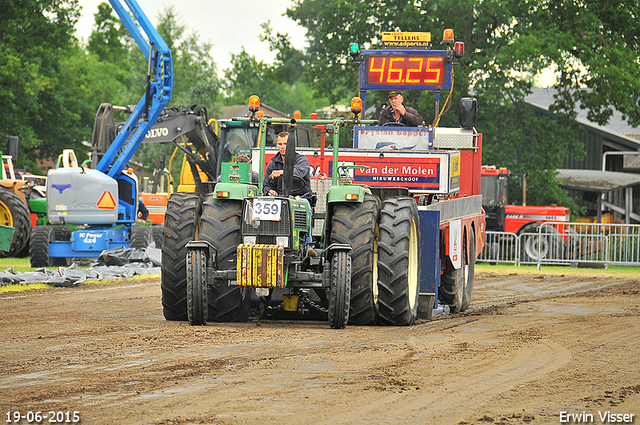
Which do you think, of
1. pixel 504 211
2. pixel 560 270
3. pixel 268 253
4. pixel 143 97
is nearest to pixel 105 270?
pixel 143 97

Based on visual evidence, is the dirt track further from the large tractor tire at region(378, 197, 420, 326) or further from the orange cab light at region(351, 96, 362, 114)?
the orange cab light at region(351, 96, 362, 114)

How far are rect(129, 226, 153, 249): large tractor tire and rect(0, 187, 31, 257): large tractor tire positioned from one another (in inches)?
135

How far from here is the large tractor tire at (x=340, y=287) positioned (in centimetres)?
924

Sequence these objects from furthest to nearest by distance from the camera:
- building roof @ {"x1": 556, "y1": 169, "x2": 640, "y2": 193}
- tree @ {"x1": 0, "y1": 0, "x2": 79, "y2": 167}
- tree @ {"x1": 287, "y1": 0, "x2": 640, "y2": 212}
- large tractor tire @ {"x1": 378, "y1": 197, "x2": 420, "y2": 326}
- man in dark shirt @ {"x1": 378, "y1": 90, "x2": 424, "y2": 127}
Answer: tree @ {"x1": 0, "y1": 0, "x2": 79, "y2": 167} → building roof @ {"x1": 556, "y1": 169, "x2": 640, "y2": 193} → tree @ {"x1": 287, "y1": 0, "x2": 640, "y2": 212} → man in dark shirt @ {"x1": 378, "y1": 90, "x2": 424, "y2": 127} → large tractor tire @ {"x1": 378, "y1": 197, "x2": 420, "y2": 326}

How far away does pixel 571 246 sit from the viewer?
25531 millimetres

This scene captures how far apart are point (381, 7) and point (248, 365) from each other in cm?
2876

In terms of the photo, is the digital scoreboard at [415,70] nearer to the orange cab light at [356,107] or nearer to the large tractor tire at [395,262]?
the orange cab light at [356,107]

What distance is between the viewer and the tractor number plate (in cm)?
931

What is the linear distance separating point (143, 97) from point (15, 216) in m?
4.71

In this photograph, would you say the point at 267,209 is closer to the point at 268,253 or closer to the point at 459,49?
the point at 268,253

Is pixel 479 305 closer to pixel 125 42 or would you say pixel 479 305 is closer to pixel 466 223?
pixel 466 223

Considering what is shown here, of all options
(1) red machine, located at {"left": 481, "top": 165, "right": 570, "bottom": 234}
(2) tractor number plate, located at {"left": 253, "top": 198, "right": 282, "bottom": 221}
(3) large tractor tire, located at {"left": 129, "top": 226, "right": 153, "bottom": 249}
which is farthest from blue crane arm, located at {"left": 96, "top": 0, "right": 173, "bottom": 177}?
(1) red machine, located at {"left": 481, "top": 165, "right": 570, "bottom": 234}

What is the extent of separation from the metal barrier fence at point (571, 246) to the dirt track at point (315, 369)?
1386 centimetres

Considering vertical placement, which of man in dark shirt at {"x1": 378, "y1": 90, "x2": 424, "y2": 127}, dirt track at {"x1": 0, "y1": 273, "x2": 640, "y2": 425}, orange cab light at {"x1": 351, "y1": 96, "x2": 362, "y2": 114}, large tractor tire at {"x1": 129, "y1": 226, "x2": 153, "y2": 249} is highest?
man in dark shirt at {"x1": 378, "y1": 90, "x2": 424, "y2": 127}
